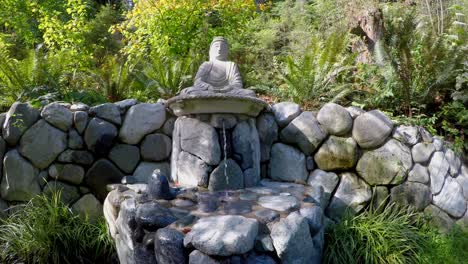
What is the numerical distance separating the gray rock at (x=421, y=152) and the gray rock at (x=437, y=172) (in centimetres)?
8

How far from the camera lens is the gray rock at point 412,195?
4.43 metres

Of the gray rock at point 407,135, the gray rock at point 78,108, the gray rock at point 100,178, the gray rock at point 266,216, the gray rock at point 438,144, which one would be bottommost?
the gray rock at point 100,178

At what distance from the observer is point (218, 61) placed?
15.0ft

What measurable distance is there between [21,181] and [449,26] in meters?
6.77

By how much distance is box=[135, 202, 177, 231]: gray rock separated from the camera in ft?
9.57

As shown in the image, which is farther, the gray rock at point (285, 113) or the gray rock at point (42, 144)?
the gray rock at point (285, 113)

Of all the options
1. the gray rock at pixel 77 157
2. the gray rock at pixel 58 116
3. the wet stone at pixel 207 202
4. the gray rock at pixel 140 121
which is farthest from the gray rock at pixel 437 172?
the gray rock at pixel 58 116

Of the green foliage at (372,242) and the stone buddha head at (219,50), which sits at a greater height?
the stone buddha head at (219,50)

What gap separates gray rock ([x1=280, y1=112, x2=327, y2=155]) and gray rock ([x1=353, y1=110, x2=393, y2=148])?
0.41m

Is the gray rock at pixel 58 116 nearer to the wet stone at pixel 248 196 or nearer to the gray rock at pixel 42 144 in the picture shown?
the gray rock at pixel 42 144

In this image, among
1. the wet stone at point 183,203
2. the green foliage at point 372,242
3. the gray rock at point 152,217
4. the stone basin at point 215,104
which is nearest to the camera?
the gray rock at point 152,217

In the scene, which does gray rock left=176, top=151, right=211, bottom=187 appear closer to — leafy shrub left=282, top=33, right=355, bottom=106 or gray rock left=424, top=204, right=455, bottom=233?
leafy shrub left=282, top=33, right=355, bottom=106

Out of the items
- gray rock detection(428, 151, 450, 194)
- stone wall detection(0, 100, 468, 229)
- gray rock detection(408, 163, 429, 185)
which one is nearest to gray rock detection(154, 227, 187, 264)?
stone wall detection(0, 100, 468, 229)

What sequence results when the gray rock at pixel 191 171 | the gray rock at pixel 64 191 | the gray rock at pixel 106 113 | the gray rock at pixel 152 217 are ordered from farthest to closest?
1. the gray rock at pixel 106 113
2. the gray rock at pixel 64 191
3. the gray rock at pixel 191 171
4. the gray rock at pixel 152 217
